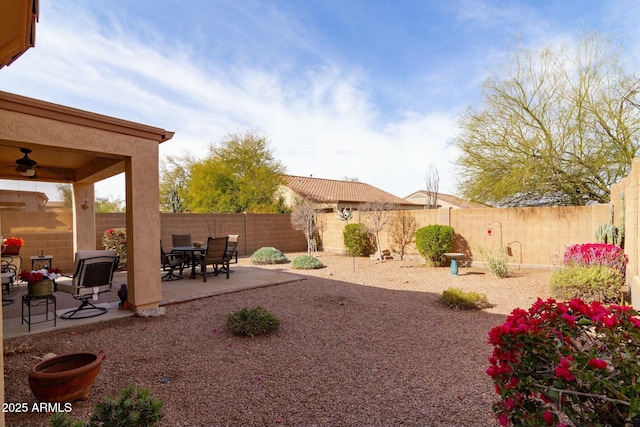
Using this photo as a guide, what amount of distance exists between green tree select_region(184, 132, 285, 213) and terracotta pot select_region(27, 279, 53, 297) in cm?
1481

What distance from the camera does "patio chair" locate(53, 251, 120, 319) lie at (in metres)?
4.98

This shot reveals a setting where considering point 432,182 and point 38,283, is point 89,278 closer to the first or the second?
point 38,283

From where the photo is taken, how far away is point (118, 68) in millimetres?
7457

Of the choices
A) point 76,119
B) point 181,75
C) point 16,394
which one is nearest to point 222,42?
point 181,75

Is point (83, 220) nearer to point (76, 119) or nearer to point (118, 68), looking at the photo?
point (118, 68)

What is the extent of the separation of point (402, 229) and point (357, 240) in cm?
182

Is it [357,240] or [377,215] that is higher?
[377,215]

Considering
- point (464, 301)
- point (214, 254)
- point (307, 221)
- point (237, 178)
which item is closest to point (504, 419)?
point (464, 301)

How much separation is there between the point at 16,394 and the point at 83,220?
734 cm

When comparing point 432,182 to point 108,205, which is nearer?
point 432,182

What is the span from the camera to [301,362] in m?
3.68

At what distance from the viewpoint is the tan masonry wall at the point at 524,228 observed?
896 centimetres

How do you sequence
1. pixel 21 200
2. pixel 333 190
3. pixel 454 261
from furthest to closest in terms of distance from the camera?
pixel 333 190 < pixel 21 200 < pixel 454 261

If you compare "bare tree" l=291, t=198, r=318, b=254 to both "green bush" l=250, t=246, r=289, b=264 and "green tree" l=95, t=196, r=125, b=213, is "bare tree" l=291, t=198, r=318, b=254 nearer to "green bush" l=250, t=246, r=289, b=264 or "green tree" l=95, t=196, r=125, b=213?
"green bush" l=250, t=246, r=289, b=264
